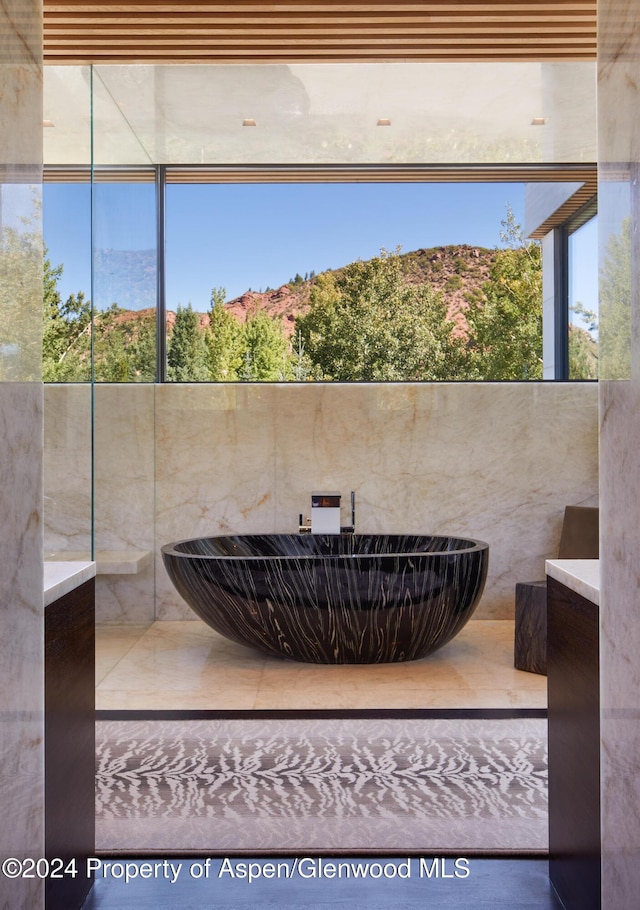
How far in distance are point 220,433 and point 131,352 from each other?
3.17 ft

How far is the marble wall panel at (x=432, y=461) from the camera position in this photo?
547 centimetres

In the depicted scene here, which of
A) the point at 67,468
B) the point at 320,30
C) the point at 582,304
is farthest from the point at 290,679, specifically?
the point at 582,304

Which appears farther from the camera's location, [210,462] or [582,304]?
[582,304]

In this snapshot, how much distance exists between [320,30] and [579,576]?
198 centimetres

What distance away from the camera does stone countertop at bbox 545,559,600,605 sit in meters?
1.76

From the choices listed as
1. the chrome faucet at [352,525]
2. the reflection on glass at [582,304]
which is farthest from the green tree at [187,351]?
the reflection on glass at [582,304]

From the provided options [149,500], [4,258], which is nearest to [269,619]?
[149,500]

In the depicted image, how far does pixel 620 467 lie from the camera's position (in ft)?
5.15

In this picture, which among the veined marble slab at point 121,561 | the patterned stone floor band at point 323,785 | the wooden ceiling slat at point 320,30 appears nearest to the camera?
the patterned stone floor band at point 323,785

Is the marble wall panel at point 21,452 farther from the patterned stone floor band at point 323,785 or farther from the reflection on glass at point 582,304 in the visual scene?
the reflection on glass at point 582,304

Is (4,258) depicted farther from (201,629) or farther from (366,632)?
(201,629)

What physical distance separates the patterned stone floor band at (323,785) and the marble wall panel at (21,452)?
90 centimetres

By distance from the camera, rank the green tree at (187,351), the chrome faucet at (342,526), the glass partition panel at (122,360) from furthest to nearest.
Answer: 1. the green tree at (187,351)
2. the chrome faucet at (342,526)
3. the glass partition panel at (122,360)

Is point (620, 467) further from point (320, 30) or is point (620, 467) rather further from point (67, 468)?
point (67, 468)
